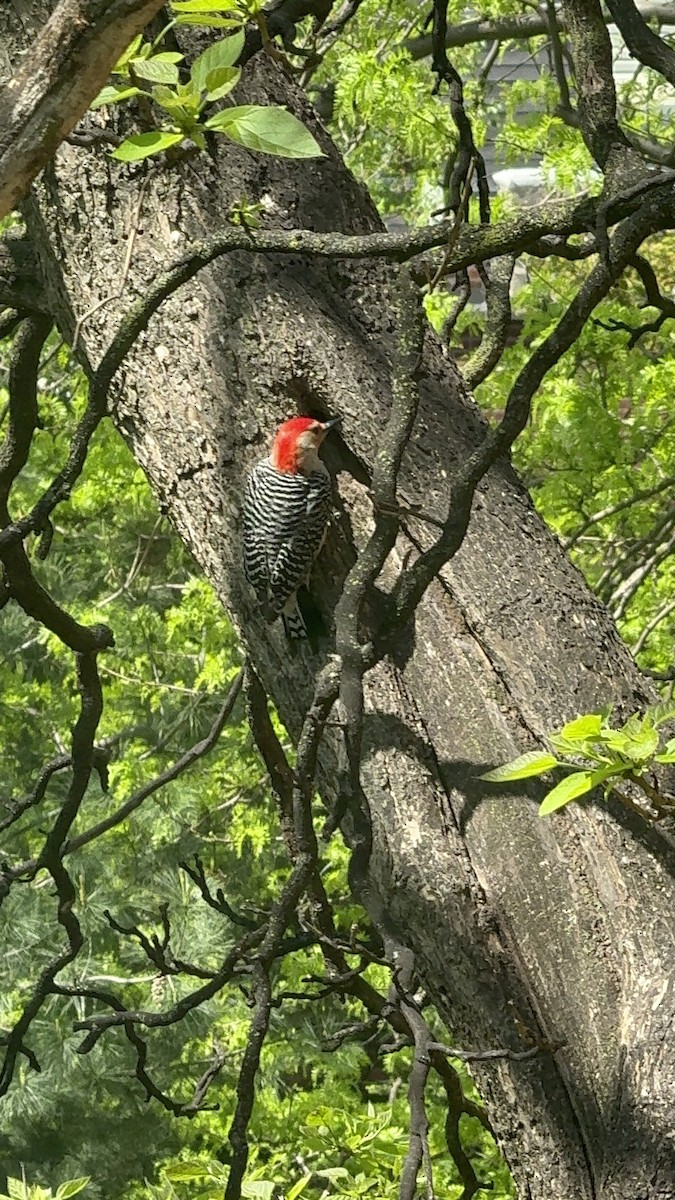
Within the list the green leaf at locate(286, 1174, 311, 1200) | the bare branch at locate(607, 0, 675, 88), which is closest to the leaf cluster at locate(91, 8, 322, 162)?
the bare branch at locate(607, 0, 675, 88)

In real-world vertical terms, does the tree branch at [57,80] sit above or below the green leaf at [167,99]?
below

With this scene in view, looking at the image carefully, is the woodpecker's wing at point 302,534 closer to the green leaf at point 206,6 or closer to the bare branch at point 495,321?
the bare branch at point 495,321

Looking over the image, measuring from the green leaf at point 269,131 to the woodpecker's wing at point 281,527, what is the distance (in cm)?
52

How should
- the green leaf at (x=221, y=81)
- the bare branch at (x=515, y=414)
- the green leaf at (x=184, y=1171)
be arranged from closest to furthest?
the green leaf at (x=221, y=81) → the bare branch at (x=515, y=414) → the green leaf at (x=184, y=1171)

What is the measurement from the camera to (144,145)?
3.31ft

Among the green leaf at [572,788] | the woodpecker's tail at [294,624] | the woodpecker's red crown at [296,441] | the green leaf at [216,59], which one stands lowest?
the green leaf at [572,788]

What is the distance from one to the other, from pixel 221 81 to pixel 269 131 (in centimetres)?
10

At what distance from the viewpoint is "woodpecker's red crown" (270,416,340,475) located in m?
1.42

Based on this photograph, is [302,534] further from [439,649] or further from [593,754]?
[593,754]

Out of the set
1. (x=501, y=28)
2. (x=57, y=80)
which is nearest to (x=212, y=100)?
(x=57, y=80)

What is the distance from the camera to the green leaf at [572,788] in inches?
39.6

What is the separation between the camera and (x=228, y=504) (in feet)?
4.77

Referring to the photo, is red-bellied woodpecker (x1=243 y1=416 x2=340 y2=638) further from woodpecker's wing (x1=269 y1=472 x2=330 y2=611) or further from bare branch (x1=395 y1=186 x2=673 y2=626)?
bare branch (x1=395 y1=186 x2=673 y2=626)

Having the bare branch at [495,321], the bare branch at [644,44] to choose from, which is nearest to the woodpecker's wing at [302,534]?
the bare branch at [495,321]
